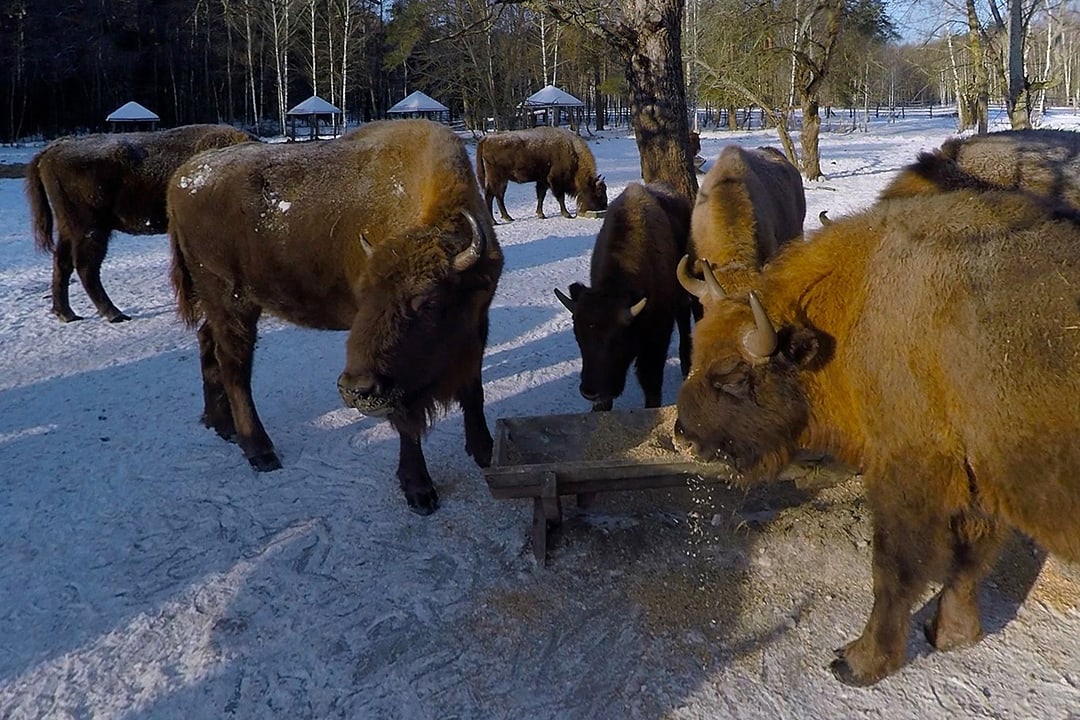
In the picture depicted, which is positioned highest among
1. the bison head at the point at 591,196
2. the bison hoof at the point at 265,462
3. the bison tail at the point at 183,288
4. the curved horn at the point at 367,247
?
the bison head at the point at 591,196

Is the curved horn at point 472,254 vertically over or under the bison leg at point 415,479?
over

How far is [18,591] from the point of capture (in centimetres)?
369

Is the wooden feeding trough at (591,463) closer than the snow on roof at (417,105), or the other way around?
the wooden feeding trough at (591,463)

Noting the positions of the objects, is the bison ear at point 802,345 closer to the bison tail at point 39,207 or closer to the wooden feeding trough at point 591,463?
the wooden feeding trough at point 591,463

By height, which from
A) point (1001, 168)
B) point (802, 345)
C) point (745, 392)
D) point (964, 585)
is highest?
point (1001, 168)

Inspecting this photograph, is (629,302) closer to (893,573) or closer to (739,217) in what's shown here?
(739,217)

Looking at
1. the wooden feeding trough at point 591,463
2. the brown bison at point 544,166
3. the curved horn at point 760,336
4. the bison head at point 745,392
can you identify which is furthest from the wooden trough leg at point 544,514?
the brown bison at point 544,166

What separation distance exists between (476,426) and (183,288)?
2240mm

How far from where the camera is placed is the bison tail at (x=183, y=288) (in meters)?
5.18

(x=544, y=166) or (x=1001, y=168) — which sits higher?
(x=544, y=166)

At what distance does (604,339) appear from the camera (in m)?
5.16

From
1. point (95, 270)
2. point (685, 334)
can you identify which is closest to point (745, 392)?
point (685, 334)

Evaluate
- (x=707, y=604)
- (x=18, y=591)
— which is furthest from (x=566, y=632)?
(x=18, y=591)

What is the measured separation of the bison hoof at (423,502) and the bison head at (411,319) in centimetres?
44
